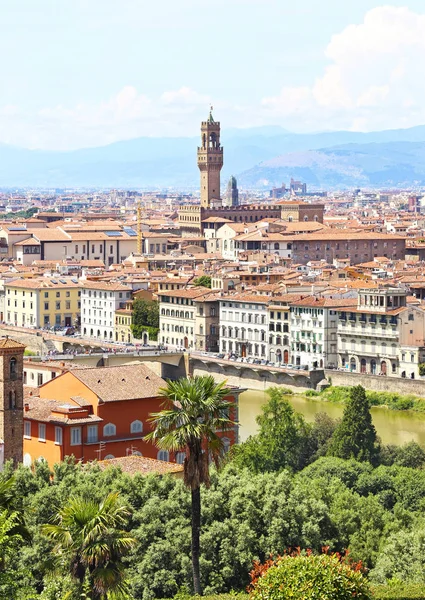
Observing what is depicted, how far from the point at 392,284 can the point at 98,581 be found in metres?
37.6

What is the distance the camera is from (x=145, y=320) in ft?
194

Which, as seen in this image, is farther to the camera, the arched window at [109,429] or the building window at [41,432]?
the arched window at [109,429]

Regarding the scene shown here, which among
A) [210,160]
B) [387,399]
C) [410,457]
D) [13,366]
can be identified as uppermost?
[210,160]

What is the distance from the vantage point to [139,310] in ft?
194

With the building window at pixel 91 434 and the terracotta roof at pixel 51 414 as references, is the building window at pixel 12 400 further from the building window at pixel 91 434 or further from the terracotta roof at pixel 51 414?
the building window at pixel 91 434

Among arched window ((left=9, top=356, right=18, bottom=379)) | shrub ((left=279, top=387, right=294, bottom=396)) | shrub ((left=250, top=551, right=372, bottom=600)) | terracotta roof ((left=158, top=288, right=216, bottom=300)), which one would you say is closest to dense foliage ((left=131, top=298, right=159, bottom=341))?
terracotta roof ((left=158, top=288, right=216, bottom=300))

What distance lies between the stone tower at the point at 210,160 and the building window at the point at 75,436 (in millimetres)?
84769

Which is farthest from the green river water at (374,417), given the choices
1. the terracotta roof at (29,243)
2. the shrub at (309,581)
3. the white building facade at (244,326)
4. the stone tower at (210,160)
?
the stone tower at (210,160)

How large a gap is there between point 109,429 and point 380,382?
2109 cm

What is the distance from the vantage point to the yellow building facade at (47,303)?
64.2m

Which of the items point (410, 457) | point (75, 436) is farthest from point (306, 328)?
point (75, 436)

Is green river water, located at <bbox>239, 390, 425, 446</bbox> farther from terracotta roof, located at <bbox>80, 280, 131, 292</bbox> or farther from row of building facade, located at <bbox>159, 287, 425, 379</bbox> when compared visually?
terracotta roof, located at <bbox>80, 280, 131, 292</bbox>

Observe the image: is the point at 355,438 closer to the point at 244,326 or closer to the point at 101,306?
the point at 244,326

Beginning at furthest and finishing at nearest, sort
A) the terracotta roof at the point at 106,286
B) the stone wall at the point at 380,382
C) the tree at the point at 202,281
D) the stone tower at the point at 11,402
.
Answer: the tree at the point at 202,281 < the terracotta roof at the point at 106,286 < the stone wall at the point at 380,382 < the stone tower at the point at 11,402
